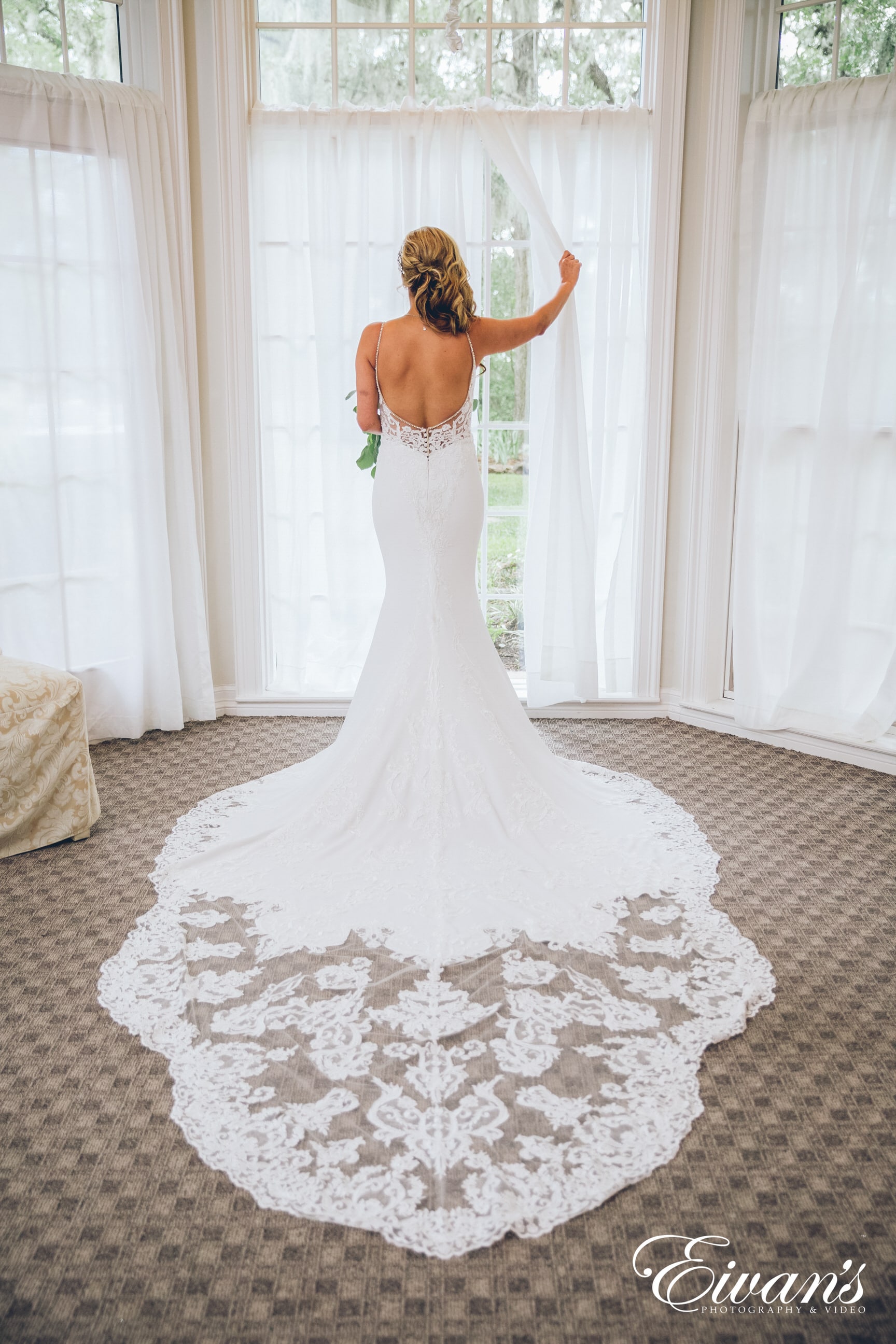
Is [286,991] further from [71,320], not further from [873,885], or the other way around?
[71,320]

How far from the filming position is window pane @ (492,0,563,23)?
4258 millimetres

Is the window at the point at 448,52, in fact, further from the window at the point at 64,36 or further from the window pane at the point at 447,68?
the window at the point at 64,36

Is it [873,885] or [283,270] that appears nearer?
[873,885]

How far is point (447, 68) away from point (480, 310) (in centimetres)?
97

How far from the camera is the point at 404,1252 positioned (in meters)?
1.73

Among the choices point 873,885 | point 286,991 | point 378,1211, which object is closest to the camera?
point 378,1211

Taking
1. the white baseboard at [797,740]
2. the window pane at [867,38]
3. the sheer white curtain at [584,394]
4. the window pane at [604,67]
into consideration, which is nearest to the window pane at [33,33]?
the sheer white curtain at [584,394]

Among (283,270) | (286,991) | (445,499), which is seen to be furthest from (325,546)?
(286,991)

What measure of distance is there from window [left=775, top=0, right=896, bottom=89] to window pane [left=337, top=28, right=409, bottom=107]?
59.8 inches

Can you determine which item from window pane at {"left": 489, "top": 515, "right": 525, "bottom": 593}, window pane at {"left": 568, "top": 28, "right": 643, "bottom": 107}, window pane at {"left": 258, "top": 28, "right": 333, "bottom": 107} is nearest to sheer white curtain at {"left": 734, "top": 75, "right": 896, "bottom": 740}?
window pane at {"left": 568, "top": 28, "right": 643, "bottom": 107}

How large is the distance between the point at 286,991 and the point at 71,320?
292 cm

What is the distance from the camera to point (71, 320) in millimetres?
4102

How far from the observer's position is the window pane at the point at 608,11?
4262 millimetres

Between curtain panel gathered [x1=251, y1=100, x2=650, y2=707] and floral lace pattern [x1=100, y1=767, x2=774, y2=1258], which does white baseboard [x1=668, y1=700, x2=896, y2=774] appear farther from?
floral lace pattern [x1=100, y1=767, x2=774, y2=1258]
